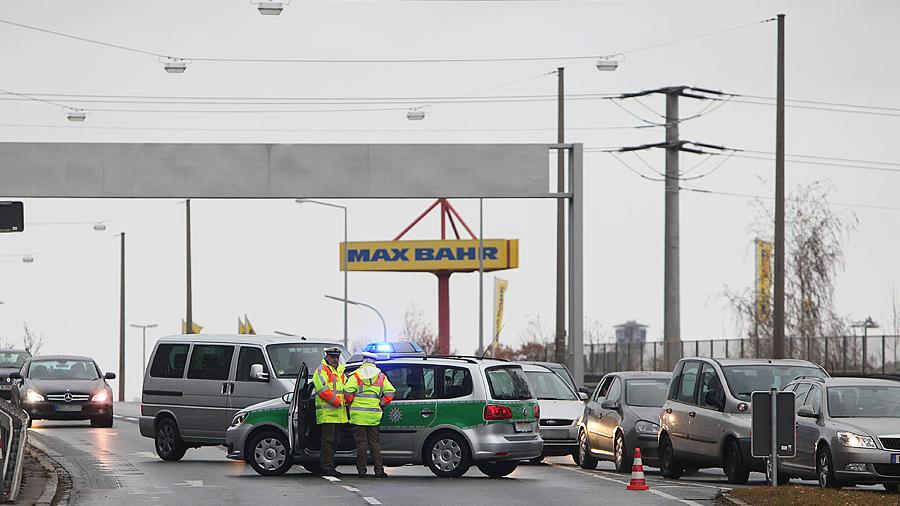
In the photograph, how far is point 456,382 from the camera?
74.4ft

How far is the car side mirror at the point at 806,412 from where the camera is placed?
68.2 ft

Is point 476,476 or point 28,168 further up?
point 28,168

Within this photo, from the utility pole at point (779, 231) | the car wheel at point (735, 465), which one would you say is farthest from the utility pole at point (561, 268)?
the car wheel at point (735, 465)

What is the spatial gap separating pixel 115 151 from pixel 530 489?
17534 mm

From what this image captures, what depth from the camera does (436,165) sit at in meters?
35.9

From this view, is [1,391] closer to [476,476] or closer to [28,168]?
[28,168]

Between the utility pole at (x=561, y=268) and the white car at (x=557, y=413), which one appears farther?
the utility pole at (x=561, y=268)

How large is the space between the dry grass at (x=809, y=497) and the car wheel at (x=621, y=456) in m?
5.53

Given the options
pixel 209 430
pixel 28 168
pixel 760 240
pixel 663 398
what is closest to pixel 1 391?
pixel 28 168

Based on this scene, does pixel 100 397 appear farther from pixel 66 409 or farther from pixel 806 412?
pixel 806 412

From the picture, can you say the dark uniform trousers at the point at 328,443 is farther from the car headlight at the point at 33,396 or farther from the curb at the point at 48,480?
the car headlight at the point at 33,396

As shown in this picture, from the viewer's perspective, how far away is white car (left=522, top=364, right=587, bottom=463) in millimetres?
27266

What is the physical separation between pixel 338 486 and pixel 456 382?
7.82ft

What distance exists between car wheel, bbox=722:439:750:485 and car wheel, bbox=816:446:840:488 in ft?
4.81
